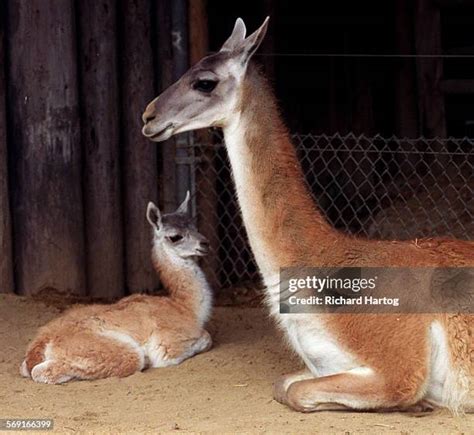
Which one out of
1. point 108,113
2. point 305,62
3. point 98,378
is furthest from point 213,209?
point 305,62

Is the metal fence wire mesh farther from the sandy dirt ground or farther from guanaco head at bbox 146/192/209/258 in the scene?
the sandy dirt ground

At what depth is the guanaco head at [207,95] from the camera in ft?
20.2

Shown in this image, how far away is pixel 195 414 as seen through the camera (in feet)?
19.4

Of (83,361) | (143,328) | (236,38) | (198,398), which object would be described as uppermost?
(236,38)

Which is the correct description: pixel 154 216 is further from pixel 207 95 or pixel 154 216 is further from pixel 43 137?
pixel 207 95

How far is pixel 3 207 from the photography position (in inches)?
332

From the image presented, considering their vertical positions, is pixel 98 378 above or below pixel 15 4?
below

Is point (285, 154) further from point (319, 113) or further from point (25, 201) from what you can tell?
point (319, 113)

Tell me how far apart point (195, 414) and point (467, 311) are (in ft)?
5.00

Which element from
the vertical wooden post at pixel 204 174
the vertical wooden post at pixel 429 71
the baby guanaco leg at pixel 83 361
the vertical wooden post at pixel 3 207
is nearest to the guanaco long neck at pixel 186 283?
the baby guanaco leg at pixel 83 361

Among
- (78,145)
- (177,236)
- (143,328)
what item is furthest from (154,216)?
(143,328)

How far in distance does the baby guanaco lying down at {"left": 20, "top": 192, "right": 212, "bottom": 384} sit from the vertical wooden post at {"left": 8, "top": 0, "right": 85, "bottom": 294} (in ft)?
3.02

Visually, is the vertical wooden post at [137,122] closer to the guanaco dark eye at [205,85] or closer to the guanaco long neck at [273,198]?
the guanaco dark eye at [205,85]

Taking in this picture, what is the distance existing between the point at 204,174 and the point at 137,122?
687 mm
